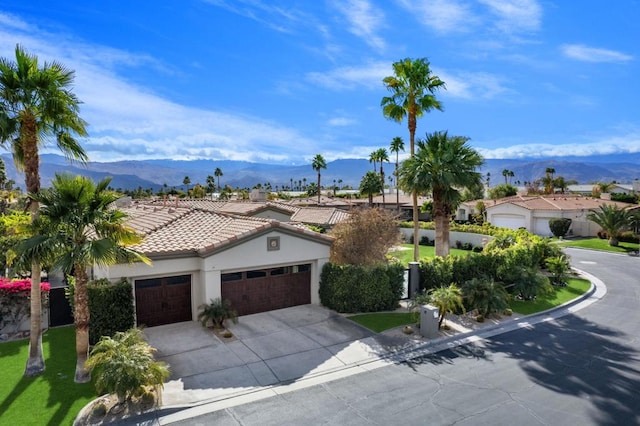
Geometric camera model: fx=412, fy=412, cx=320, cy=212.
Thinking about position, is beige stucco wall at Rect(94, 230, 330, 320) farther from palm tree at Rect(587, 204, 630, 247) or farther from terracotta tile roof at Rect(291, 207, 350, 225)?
palm tree at Rect(587, 204, 630, 247)

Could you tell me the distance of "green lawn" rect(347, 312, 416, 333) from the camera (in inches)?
660

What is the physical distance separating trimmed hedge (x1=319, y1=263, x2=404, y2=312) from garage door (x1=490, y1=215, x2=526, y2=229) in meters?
37.9

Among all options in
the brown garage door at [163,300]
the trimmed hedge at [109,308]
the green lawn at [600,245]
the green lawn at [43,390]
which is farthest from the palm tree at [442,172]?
the green lawn at [600,245]

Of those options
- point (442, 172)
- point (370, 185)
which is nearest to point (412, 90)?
point (442, 172)

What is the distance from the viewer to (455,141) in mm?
23828

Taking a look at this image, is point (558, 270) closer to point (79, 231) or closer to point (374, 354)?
point (374, 354)

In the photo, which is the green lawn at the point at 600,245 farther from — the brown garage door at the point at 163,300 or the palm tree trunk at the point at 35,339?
the palm tree trunk at the point at 35,339

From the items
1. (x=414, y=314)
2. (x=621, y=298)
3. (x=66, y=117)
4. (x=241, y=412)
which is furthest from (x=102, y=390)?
(x=621, y=298)

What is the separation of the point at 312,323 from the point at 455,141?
1372cm

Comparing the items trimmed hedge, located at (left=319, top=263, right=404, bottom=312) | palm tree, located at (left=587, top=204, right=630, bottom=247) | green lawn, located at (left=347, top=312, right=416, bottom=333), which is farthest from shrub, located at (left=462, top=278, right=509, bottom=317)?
palm tree, located at (left=587, top=204, right=630, bottom=247)

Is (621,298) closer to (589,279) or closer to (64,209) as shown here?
(589,279)

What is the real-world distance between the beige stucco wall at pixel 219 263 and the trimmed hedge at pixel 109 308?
23.4 inches

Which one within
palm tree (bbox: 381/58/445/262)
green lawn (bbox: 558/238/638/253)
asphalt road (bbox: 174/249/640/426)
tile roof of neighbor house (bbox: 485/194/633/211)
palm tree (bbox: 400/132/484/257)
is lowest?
asphalt road (bbox: 174/249/640/426)

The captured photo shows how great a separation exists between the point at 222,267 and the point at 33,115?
27.2ft
